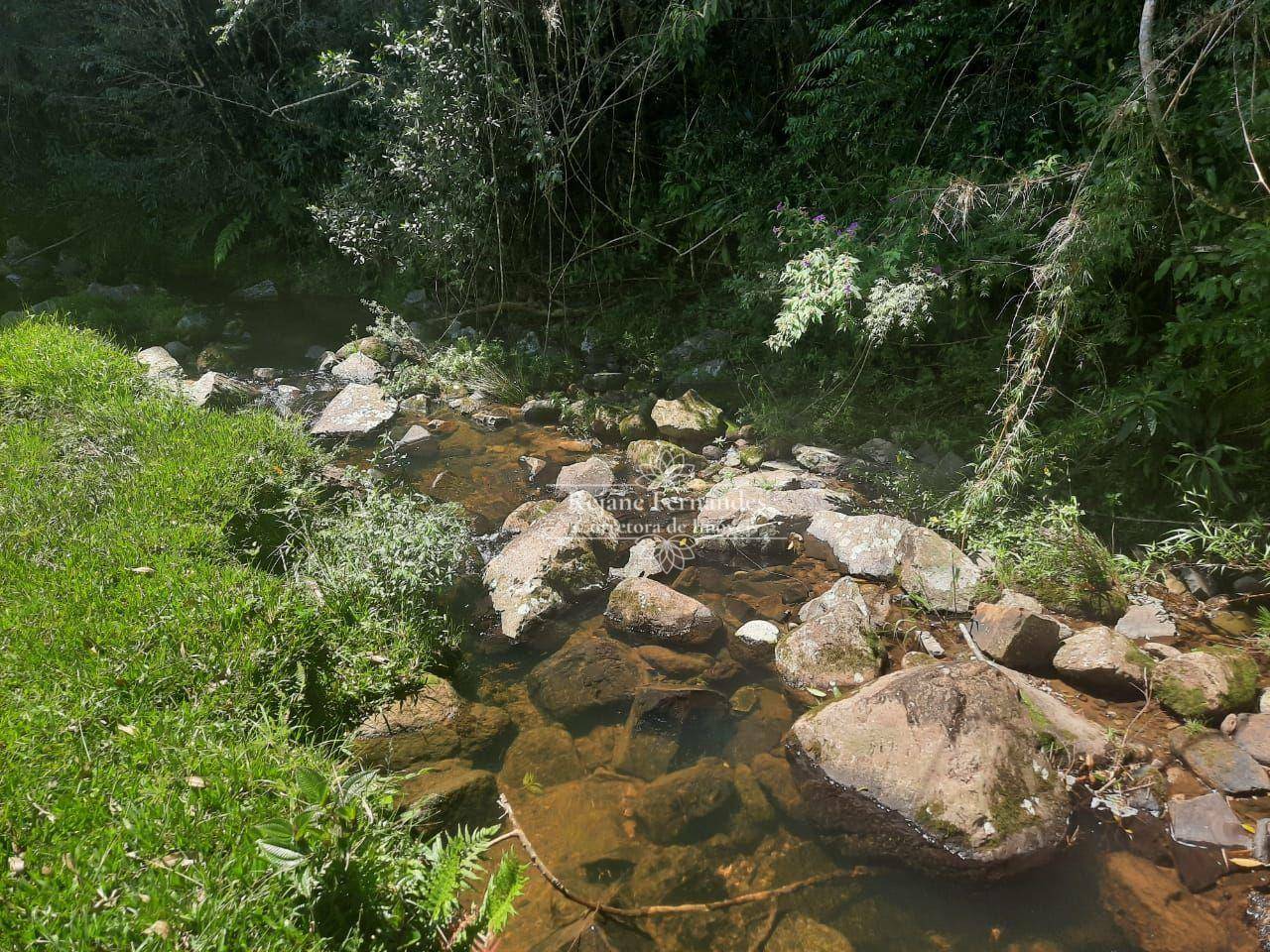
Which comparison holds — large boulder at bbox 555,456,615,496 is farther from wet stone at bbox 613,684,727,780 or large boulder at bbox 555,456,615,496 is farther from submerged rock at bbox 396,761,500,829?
submerged rock at bbox 396,761,500,829

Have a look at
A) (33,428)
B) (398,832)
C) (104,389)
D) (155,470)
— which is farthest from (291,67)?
(398,832)

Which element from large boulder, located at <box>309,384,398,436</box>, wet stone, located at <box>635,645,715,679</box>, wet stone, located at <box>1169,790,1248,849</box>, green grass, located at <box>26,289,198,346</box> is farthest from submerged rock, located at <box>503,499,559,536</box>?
green grass, located at <box>26,289,198,346</box>

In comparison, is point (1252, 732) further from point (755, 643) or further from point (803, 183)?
point (803, 183)

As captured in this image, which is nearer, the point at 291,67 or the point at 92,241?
the point at 291,67

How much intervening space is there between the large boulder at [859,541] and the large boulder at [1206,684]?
1.36 metres

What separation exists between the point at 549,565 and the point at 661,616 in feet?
2.41

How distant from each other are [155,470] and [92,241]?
865 centimetres

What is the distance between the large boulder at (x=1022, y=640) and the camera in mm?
3301

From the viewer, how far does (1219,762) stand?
2.76m

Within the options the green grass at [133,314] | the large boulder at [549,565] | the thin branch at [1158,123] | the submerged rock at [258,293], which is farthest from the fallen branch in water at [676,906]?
the submerged rock at [258,293]

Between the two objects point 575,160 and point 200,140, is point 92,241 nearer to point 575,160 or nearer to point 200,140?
point 200,140

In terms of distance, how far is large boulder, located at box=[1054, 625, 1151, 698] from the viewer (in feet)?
10.3

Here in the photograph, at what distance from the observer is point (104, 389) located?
15.8 feet

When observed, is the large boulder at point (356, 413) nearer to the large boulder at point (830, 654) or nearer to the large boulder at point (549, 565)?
the large boulder at point (549, 565)
